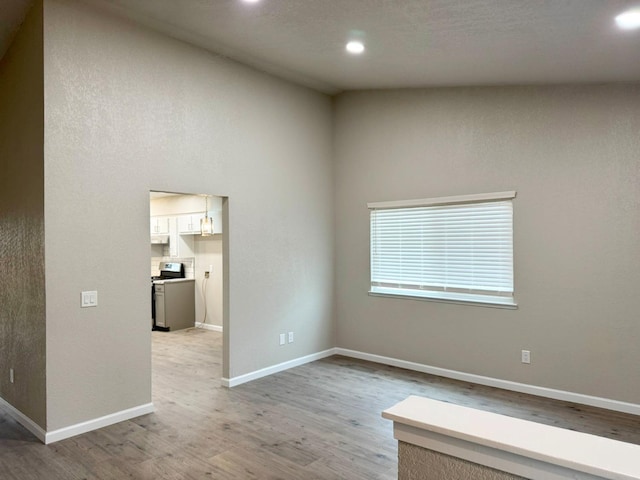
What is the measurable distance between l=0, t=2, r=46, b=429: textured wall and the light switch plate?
0.90 ft

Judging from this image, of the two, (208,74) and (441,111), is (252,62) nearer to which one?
(208,74)

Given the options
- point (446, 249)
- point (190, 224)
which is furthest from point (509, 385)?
point (190, 224)

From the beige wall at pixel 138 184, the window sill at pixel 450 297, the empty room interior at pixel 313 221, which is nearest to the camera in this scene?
the empty room interior at pixel 313 221

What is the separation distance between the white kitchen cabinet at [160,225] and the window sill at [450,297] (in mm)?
4569

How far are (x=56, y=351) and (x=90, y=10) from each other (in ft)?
8.87

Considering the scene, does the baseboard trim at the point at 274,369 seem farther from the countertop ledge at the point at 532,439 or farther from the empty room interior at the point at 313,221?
the countertop ledge at the point at 532,439

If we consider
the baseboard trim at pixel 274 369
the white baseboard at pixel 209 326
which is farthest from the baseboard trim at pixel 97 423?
the white baseboard at pixel 209 326

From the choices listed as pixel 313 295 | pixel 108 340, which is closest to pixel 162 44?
pixel 108 340

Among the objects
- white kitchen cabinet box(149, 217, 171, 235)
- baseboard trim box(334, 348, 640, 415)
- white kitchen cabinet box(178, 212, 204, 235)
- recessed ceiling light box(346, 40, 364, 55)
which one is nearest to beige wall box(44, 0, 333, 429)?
baseboard trim box(334, 348, 640, 415)

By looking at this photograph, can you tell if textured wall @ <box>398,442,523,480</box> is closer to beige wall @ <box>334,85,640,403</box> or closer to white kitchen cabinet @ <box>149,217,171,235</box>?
beige wall @ <box>334,85,640,403</box>

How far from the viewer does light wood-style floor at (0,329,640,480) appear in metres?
3.01

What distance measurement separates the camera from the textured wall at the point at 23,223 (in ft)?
11.4

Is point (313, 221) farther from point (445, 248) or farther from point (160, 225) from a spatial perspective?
point (160, 225)

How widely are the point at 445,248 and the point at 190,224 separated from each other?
4.72m
